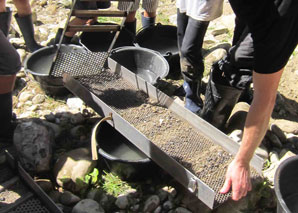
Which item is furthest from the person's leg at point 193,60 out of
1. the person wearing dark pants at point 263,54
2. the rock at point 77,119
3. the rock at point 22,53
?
the rock at point 22,53

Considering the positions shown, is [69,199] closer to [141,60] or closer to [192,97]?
Result: [192,97]

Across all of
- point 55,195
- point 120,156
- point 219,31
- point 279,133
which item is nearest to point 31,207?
point 55,195

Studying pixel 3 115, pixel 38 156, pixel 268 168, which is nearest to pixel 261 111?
pixel 268 168

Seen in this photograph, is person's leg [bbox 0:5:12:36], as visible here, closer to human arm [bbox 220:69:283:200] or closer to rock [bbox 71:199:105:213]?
rock [bbox 71:199:105:213]

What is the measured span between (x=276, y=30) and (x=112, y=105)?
1.90 metres

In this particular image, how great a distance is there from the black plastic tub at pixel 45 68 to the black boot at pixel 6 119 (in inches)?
18.9

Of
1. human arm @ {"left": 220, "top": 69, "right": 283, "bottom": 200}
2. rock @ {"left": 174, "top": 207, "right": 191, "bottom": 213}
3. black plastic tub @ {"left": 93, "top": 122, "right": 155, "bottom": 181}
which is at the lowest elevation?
rock @ {"left": 174, "top": 207, "right": 191, "bottom": 213}

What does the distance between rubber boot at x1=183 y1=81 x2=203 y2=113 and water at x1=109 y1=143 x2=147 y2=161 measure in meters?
0.70

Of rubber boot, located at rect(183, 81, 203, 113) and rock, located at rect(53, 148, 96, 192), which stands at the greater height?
rubber boot, located at rect(183, 81, 203, 113)

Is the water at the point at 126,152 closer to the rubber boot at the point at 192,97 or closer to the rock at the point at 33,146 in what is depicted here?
the rock at the point at 33,146

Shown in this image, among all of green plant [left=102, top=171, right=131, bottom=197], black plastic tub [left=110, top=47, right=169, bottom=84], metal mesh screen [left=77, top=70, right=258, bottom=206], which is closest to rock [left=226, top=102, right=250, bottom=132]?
metal mesh screen [left=77, top=70, right=258, bottom=206]

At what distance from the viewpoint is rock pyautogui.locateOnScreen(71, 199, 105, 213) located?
8.05 feet

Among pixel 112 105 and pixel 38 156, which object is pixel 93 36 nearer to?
pixel 112 105

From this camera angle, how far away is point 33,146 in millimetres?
2770
